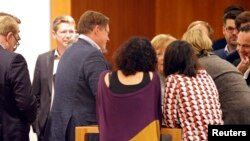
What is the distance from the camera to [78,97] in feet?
14.7

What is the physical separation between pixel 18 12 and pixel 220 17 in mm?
2177

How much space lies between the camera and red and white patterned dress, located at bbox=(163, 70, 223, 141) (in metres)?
4.03

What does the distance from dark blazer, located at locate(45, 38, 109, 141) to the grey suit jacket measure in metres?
0.69

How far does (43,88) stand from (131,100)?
164cm

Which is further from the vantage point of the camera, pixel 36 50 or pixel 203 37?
pixel 36 50

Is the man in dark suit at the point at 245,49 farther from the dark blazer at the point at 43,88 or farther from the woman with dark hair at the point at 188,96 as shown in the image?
the dark blazer at the point at 43,88

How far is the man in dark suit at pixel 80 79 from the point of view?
445 cm

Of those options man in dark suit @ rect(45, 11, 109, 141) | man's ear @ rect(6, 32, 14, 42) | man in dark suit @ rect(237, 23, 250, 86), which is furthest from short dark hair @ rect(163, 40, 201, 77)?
man's ear @ rect(6, 32, 14, 42)

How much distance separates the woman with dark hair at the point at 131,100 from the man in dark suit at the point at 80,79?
0.38m

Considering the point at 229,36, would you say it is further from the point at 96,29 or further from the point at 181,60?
the point at 181,60

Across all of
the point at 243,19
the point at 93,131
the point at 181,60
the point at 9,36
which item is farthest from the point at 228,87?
the point at 9,36

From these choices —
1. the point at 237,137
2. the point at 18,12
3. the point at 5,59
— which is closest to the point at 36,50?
the point at 18,12

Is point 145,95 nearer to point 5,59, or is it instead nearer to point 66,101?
point 66,101

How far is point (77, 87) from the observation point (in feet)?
14.7
